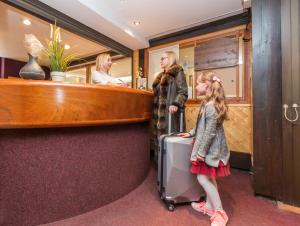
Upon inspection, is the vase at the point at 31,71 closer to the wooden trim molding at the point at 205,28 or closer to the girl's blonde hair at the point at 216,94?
the girl's blonde hair at the point at 216,94

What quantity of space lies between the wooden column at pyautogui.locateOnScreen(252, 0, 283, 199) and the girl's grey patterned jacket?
2.13 feet

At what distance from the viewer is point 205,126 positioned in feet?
4.57

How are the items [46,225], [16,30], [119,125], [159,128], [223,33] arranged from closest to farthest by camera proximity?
[46,225], [119,125], [159,128], [223,33], [16,30]

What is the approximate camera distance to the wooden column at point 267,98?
67.0 inches

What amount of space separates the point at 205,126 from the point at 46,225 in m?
1.37

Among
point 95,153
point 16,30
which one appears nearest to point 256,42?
point 95,153

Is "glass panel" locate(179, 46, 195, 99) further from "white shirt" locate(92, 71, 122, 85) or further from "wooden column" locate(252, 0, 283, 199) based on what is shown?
"white shirt" locate(92, 71, 122, 85)

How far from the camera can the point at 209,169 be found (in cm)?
139

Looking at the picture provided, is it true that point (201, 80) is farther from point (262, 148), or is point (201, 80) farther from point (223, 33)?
point (223, 33)

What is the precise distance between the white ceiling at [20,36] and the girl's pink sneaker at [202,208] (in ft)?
10.2

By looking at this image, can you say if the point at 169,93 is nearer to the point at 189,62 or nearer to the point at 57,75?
the point at 57,75

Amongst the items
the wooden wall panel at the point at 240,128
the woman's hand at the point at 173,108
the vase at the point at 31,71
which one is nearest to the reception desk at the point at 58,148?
the vase at the point at 31,71

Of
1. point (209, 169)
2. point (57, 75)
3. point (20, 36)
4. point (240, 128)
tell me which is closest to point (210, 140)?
point (209, 169)

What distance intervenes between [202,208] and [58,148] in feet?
4.14
